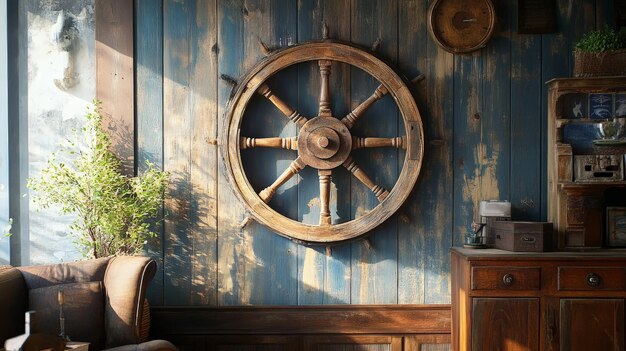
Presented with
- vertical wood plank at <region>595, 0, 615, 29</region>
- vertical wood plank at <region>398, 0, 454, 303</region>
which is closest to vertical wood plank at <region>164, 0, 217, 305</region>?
vertical wood plank at <region>398, 0, 454, 303</region>

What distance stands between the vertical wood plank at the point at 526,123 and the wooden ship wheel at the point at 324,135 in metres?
0.52

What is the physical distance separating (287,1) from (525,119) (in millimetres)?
1325

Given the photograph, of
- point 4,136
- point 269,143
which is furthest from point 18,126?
point 269,143

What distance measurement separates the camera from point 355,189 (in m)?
3.14

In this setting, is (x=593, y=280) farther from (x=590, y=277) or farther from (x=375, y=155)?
(x=375, y=155)

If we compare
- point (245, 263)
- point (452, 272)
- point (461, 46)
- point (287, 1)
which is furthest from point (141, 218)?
point (461, 46)

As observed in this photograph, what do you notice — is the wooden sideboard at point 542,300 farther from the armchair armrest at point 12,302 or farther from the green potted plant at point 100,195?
the armchair armrest at point 12,302

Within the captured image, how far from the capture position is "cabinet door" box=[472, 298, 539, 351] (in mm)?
2744

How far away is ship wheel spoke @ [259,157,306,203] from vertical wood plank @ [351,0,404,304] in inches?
11.5

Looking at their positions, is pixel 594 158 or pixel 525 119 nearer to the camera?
pixel 594 158

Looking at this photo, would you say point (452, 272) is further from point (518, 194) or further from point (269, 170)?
point (269, 170)

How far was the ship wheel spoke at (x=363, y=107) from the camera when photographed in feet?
9.99

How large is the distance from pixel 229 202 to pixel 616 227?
188 cm

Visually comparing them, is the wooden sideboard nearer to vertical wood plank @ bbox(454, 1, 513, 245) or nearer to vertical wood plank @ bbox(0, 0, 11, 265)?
vertical wood plank @ bbox(454, 1, 513, 245)
